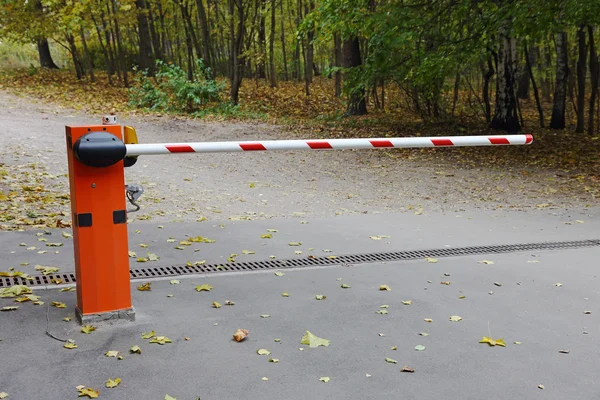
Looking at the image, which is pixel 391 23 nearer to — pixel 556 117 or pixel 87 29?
pixel 556 117

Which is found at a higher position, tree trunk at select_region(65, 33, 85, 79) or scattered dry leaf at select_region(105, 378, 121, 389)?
tree trunk at select_region(65, 33, 85, 79)

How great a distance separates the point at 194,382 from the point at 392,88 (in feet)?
62.2

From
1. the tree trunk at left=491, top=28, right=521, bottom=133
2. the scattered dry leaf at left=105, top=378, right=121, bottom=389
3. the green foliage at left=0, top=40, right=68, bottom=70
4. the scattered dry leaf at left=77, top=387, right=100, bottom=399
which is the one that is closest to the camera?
the scattered dry leaf at left=77, top=387, right=100, bottom=399

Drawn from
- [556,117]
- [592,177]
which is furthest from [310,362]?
[556,117]

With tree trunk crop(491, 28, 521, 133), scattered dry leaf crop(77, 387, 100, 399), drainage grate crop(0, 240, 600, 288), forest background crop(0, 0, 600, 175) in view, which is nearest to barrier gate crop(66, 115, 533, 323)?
scattered dry leaf crop(77, 387, 100, 399)

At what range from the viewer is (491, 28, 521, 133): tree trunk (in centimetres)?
1639

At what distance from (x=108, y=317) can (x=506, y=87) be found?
14.9 meters

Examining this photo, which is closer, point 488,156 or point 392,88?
point 488,156

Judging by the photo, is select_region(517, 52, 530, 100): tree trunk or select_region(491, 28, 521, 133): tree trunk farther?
select_region(517, 52, 530, 100): tree trunk

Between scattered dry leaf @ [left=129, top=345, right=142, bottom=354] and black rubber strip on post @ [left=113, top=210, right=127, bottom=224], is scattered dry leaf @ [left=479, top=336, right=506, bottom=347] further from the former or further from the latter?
black rubber strip on post @ [left=113, top=210, right=127, bottom=224]

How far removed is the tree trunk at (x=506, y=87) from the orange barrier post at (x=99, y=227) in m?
14.1

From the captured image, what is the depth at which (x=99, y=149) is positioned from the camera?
3.93 metres

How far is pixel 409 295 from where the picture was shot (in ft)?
17.1

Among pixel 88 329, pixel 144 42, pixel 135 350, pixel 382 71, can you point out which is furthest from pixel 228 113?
pixel 135 350
